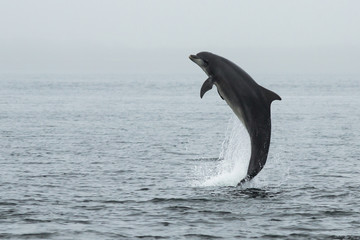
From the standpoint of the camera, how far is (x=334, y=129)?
49.0 m

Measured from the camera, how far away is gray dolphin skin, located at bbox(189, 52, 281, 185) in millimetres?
18859

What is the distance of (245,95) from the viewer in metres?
18.9

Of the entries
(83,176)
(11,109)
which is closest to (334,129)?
(83,176)

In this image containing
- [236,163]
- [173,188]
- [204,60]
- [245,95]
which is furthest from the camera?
[236,163]

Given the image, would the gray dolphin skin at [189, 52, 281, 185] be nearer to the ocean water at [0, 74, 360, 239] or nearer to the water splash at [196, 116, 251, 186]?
the ocean water at [0, 74, 360, 239]

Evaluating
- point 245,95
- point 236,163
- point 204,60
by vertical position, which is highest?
point 204,60

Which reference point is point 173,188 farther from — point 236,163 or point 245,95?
point 245,95

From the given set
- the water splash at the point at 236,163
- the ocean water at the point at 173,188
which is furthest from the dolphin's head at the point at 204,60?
the water splash at the point at 236,163

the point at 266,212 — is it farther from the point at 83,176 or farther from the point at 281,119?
the point at 281,119

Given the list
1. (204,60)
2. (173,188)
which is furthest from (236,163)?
(204,60)

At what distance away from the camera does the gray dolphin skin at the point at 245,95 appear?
18.9m

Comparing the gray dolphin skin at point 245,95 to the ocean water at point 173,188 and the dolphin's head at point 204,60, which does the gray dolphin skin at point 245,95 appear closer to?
the dolphin's head at point 204,60

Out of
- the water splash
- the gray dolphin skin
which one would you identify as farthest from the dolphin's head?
the water splash

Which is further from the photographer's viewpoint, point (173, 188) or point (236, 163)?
point (236, 163)
